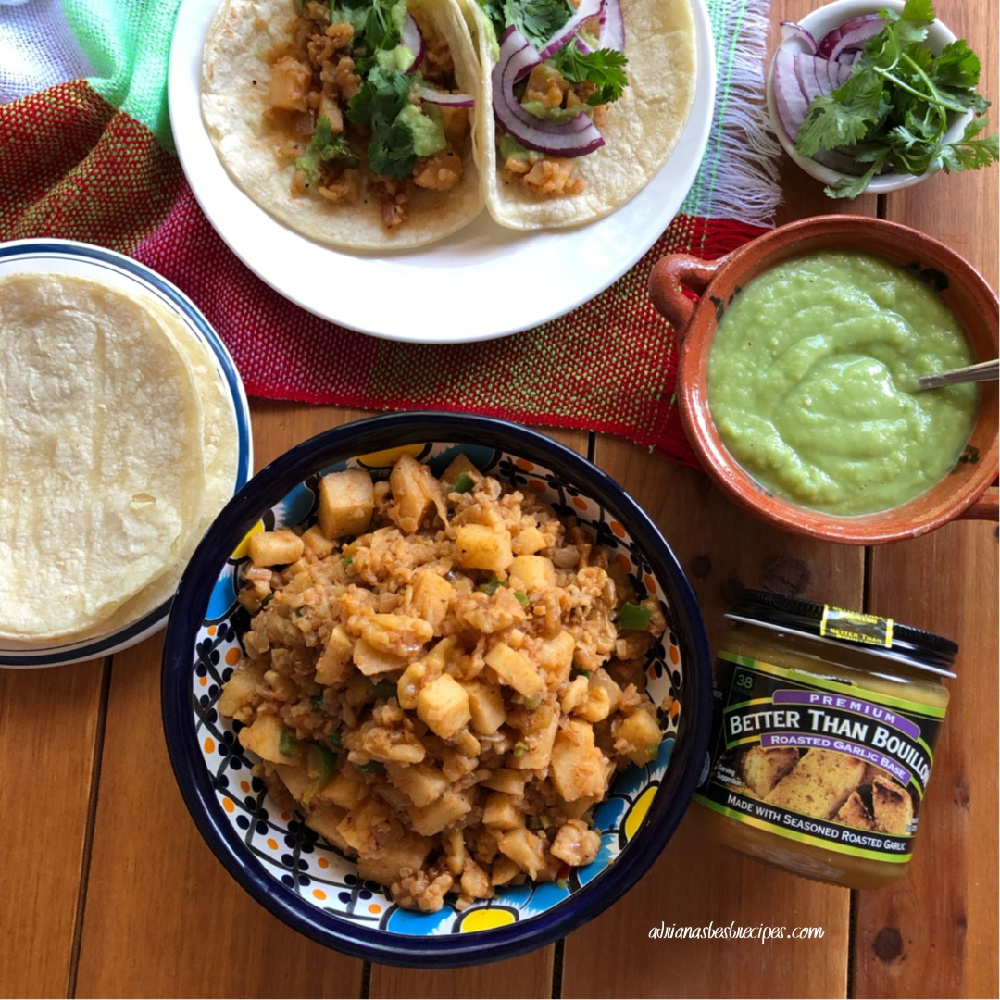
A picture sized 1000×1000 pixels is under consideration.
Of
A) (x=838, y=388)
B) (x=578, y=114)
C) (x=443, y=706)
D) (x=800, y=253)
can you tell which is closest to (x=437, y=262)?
(x=578, y=114)

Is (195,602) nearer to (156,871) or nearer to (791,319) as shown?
(156,871)

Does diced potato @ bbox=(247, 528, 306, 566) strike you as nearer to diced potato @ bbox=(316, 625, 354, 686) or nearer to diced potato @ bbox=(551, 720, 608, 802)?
diced potato @ bbox=(316, 625, 354, 686)

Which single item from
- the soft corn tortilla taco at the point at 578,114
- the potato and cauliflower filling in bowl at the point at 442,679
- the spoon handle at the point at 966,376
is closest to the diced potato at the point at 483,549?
the potato and cauliflower filling in bowl at the point at 442,679

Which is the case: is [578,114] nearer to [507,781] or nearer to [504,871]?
[507,781]

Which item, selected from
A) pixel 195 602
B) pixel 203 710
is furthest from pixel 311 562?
pixel 203 710

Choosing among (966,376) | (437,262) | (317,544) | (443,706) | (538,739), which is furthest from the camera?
(437,262)

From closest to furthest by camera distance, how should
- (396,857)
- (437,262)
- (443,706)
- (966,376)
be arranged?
(443,706) < (396,857) < (966,376) < (437,262)

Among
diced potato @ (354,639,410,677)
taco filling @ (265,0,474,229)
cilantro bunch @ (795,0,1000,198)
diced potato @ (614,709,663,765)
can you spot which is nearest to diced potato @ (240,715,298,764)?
diced potato @ (354,639,410,677)
